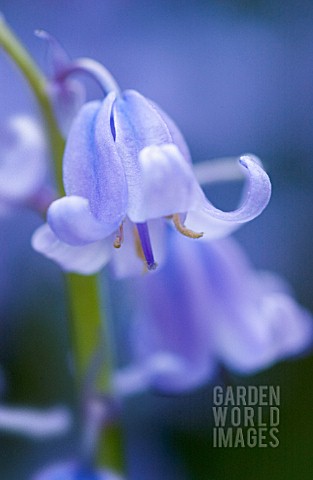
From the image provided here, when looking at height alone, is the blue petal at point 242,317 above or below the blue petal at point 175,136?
below

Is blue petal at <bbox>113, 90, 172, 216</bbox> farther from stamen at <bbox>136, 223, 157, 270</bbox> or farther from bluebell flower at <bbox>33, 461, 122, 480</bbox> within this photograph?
bluebell flower at <bbox>33, 461, 122, 480</bbox>

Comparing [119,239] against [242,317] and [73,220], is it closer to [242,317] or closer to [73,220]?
[73,220]

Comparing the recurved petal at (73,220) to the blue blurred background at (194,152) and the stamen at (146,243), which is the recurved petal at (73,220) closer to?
the stamen at (146,243)

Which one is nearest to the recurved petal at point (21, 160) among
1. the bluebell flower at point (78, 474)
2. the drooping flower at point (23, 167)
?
the drooping flower at point (23, 167)

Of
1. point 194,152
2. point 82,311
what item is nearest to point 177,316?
point 82,311

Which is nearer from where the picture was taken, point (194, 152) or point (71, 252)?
point (71, 252)

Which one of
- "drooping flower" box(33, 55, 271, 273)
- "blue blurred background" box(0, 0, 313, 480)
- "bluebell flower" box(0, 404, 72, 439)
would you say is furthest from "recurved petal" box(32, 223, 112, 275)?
"blue blurred background" box(0, 0, 313, 480)
